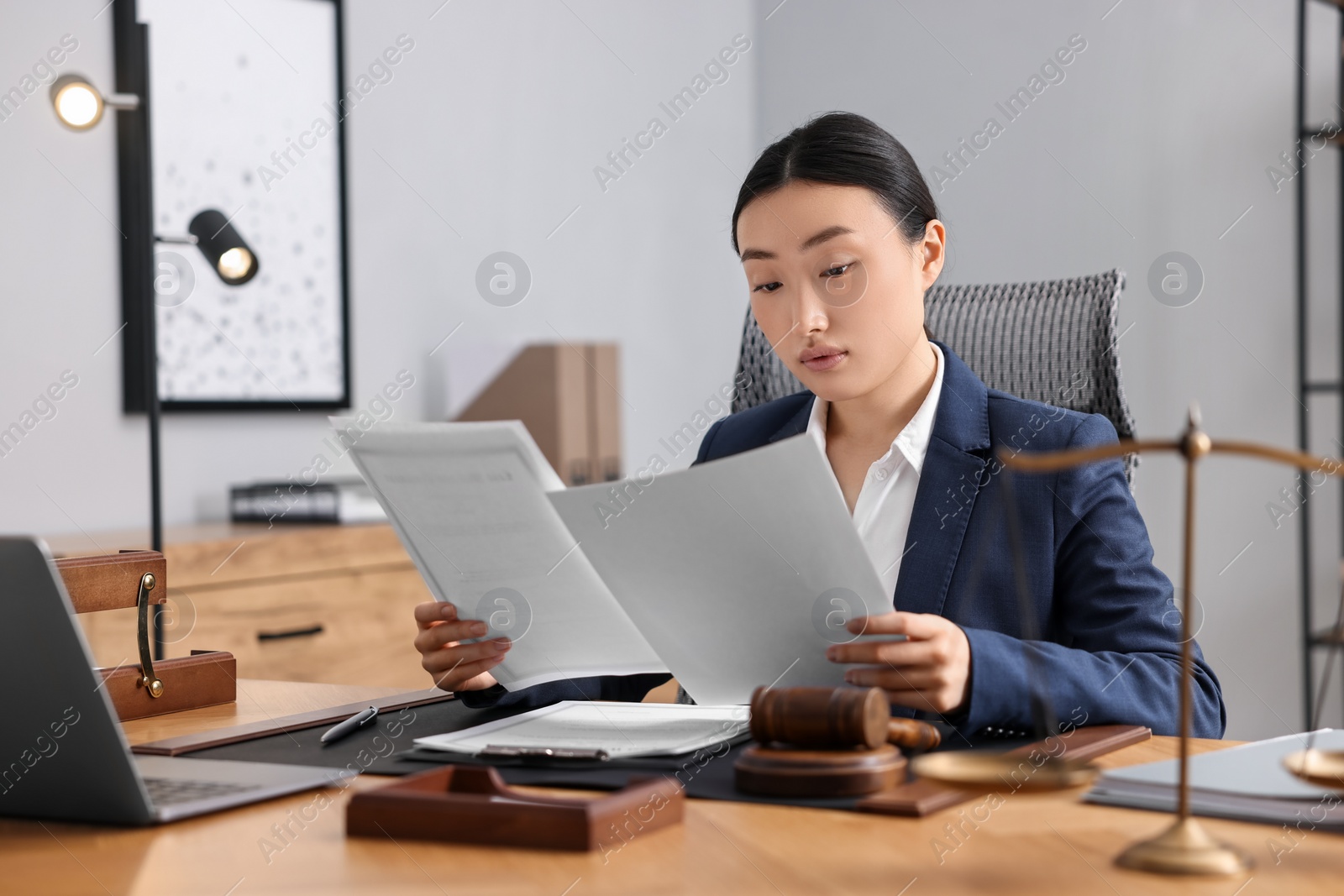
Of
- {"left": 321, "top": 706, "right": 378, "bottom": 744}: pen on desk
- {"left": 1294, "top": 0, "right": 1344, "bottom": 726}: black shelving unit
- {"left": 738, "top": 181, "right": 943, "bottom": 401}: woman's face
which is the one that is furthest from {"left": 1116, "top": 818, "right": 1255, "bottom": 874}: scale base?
{"left": 1294, "top": 0, "right": 1344, "bottom": 726}: black shelving unit

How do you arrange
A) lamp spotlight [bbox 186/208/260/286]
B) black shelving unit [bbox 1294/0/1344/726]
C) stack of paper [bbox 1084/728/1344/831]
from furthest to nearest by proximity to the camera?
black shelving unit [bbox 1294/0/1344/726] → lamp spotlight [bbox 186/208/260/286] → stack of paper [bbox 1084/728/1344/831]

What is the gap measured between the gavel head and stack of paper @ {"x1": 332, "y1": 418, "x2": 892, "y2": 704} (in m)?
0.12

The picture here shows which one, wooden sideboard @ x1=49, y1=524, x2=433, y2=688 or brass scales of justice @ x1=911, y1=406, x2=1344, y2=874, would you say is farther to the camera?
wooden sideboard @ x1=49, y1=524, x2=433, y2=688

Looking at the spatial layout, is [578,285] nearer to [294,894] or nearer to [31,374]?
[31,374]

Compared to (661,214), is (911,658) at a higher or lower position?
lower

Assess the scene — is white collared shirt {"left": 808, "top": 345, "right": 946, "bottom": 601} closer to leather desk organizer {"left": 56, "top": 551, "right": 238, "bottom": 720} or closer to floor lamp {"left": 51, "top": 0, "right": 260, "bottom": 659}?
leather desk organizer {"left": 56, "top": 551, "right": 238, "bottom": 720}

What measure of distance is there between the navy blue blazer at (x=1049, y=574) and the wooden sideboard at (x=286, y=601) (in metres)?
1.21

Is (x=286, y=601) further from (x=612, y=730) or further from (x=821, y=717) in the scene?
(x=821, y=717)

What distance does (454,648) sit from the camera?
4.02 feet

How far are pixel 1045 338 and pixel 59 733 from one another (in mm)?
1226

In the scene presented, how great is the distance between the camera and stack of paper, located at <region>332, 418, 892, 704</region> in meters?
0.96

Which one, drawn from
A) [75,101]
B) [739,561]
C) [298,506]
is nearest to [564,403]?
[298,506]

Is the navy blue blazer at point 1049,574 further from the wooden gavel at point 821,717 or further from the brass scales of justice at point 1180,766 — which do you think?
the brass scales of justice at point 1180,766

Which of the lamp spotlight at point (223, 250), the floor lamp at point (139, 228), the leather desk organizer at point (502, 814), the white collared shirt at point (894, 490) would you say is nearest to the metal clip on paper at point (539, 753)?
the leather desk organizer at point (502, 814)
